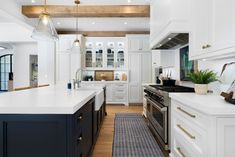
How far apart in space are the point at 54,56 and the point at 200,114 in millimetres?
6897

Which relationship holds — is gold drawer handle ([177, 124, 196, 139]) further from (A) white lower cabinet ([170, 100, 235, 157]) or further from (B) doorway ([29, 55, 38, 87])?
(B) doorway ([29, 55, 38, 87])

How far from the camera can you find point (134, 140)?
11.7ft

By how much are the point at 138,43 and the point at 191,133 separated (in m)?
6.20

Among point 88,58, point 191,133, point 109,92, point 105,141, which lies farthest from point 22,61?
point 191,133

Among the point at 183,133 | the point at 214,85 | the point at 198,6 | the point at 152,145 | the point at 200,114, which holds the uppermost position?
the point at 198,6

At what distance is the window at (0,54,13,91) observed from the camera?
13227mm

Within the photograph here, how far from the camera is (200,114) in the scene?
1530 mm

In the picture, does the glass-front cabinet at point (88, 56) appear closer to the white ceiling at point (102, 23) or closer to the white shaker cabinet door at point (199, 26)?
the white ceiling at point (102, 23)

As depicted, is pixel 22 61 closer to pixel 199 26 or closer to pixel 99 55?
pixel 99 55

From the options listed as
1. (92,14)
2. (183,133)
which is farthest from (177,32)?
(92,14)

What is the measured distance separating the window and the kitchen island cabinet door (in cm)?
1316

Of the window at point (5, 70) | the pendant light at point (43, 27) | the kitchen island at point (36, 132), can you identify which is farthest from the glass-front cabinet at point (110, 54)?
the window at point (5, 70)

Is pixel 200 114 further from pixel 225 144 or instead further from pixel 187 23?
pixel 187 23

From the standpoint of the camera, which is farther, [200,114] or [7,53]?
[7,53]
